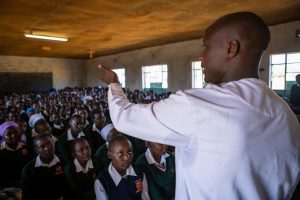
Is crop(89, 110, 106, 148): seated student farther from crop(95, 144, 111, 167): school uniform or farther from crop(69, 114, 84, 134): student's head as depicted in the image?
crop(95, 144, 111, 167): school uniform

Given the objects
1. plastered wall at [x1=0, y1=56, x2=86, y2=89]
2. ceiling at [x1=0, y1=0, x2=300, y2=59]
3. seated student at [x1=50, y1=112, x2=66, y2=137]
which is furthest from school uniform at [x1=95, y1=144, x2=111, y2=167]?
plastered wall at [x1=0, y1=56, x2=86, y2=89]

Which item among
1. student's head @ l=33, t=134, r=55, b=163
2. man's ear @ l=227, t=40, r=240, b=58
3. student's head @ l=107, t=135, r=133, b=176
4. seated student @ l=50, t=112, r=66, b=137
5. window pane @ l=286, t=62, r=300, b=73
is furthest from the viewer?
window pane @ l=286, t=62, r=300, b=73

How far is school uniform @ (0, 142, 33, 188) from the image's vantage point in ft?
12.5

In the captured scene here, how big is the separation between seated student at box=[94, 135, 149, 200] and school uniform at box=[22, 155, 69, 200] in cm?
98

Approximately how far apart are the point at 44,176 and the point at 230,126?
2.89 m

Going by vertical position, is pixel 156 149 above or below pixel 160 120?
below

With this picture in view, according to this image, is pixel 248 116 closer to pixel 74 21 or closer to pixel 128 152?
pixel 128 152

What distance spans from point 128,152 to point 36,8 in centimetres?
515

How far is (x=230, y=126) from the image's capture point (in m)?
0.84

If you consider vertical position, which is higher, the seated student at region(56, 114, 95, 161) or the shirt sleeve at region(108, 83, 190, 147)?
the shirt sleeve at region(108, 83, 190, 147)

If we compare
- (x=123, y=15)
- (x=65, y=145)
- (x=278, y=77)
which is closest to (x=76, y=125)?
(x=65, y=145)

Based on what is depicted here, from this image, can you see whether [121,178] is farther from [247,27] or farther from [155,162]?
[247,27]

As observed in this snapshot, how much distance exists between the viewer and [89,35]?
9750 mm

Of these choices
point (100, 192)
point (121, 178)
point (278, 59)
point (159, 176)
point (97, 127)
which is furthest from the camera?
point (278, 59)
